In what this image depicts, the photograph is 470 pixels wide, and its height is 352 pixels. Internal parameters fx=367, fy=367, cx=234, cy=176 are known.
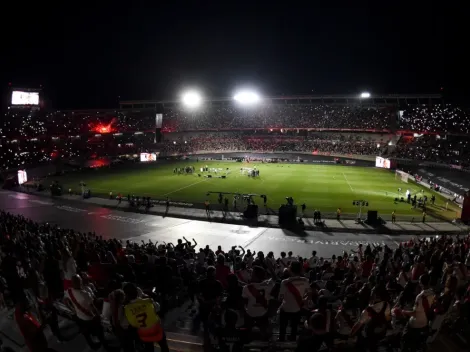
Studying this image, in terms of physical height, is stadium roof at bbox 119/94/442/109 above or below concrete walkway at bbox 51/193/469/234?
above

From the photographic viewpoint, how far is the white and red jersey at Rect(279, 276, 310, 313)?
687 centimetres

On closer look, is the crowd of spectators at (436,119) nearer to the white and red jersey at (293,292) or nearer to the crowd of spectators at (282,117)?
the crowd of spectators at (282,117)

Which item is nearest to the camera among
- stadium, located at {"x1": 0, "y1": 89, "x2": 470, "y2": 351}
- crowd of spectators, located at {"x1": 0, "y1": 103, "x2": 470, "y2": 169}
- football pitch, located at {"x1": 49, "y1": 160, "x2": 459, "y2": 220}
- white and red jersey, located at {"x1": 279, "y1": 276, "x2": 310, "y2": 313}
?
white and red jersey, located at {"x1": 279, "y1": 276, "x2": 310, "y2": 313}

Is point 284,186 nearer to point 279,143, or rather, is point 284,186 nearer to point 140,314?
point 140,314

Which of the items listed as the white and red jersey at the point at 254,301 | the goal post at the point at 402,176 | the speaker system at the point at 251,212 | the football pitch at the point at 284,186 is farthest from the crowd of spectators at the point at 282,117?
the white and red jersey at the point at 254,301

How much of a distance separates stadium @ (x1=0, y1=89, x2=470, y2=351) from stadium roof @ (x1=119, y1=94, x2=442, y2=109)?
823mm

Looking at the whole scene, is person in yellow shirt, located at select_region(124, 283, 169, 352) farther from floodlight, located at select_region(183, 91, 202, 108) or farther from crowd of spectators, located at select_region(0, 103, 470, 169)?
floodlight, located at select_region(183, 91, 202, 108)

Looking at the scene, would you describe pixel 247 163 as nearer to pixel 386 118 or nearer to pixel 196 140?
pixel 196 140

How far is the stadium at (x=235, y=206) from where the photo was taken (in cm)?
784

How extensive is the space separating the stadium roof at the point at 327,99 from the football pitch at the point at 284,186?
3994 centimetres

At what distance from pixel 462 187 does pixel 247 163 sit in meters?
37.5

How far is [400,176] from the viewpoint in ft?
171

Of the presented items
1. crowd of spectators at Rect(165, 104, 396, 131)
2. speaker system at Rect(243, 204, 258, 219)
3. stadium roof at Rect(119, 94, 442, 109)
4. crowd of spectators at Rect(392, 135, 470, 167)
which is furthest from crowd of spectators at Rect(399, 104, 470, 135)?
speaker system at Rect(243, 204, 258, 219)

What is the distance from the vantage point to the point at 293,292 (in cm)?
693
